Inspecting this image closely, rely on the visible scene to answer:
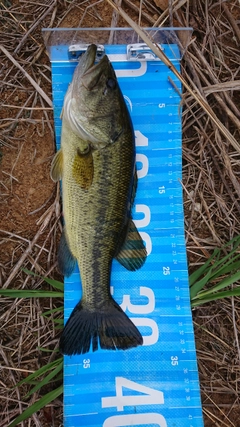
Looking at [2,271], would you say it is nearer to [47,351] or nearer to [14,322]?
[14,322]

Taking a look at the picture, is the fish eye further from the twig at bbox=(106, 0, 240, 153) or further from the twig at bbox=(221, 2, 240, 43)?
the twig at bbox=(221, 2, 240, 43)

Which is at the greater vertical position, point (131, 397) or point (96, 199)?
point (96, 199)

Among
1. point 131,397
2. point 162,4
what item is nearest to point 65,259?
point 131,397

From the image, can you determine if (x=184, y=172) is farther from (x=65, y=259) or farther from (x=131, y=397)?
(x=131, y=397)

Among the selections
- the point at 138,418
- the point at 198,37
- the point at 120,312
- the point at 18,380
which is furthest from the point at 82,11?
the point at 138,418

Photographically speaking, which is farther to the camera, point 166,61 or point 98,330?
point 98,330

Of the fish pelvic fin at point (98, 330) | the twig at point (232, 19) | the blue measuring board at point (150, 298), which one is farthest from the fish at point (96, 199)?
the twig at point (232, 19)

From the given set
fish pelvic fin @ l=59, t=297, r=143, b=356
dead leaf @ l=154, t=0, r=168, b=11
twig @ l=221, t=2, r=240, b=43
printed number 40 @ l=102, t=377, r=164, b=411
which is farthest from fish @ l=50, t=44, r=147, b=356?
twig @ l=221, t=2, r=240, b=43
